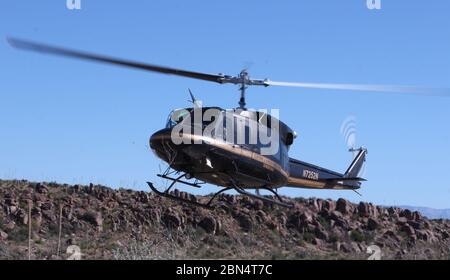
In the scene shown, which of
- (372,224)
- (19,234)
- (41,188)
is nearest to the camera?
(19,234)

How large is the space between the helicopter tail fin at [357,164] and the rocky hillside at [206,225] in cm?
1045

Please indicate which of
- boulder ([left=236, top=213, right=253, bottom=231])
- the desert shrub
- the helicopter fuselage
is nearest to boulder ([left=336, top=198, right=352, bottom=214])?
boulder ([left=236, top=213, right=253, bottom=231])

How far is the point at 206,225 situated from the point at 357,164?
20852 millimetres

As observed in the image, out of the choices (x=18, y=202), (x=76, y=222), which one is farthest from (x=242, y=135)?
(x=18, y=202)

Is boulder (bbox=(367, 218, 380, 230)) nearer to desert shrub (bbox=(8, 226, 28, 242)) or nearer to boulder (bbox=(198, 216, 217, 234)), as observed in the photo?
boulder (bbox=(198, 216, 217, 234))

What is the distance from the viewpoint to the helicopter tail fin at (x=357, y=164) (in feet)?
117

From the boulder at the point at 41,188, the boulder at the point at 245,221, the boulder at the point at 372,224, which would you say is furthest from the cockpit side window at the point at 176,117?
the boulder at the point at 372,224

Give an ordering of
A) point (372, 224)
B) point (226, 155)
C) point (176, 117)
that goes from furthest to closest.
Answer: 1. point (372, 224)
2. point (226, 155)
3. point (176, 117)

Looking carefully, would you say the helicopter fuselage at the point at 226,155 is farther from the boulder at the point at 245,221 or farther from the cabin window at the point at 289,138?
the boulder at the point at 245,221

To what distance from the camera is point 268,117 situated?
25281mm

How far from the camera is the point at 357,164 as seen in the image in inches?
1425

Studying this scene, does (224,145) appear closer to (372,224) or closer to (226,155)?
(226,155)

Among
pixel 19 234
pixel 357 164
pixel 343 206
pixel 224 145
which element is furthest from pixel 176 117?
pixel 343 206
